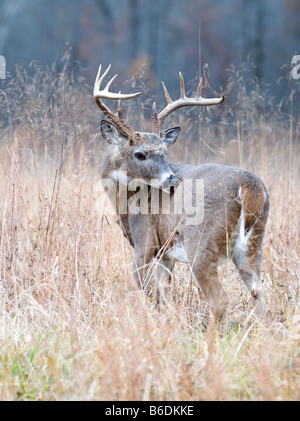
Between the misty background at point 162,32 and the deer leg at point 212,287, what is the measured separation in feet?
44.8

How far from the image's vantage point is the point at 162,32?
1922cm

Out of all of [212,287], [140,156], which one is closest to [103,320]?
[212,287]

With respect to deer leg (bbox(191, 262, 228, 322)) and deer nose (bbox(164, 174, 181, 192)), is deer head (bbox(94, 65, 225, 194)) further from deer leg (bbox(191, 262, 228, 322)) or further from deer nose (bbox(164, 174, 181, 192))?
deer leg (bbox(191, 262, 228, 322))

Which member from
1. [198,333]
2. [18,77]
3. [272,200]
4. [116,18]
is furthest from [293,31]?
[198,333]

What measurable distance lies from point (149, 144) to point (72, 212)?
786mm

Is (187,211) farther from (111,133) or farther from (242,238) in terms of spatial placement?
(111,133)

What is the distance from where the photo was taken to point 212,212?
4.07 m

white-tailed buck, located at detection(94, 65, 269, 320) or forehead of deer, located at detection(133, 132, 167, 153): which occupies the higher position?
forehead of deer, located at detection(133, 132, 167, 153)

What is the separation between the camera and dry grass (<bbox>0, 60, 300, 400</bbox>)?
2.83 m

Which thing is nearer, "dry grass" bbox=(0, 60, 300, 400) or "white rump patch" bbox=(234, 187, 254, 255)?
"dry grass" bbox=(0, 60, 300, 400)

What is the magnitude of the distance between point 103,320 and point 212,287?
32.3 inches

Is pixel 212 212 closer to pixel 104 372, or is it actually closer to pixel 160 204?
pixel 160 204

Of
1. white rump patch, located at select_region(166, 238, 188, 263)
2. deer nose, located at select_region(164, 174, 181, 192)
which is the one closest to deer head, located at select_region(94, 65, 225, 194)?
deer nose, located at select_region(164, 174, 181, 192)

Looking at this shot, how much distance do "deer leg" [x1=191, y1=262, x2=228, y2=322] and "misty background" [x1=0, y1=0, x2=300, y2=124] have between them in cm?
1365
